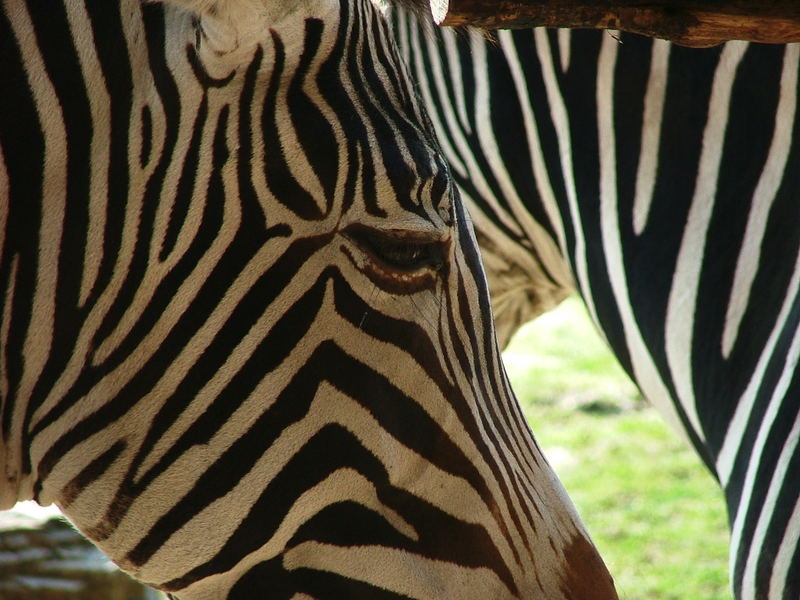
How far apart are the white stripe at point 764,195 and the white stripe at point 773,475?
21cm

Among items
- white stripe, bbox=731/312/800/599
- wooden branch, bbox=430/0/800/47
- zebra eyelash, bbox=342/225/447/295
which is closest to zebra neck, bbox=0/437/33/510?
zebra eyelash, bbox=342/225/447/295

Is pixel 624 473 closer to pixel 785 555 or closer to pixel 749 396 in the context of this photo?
pixel 749 396

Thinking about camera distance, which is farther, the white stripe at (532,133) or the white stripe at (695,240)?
the white stripe at (532,133)

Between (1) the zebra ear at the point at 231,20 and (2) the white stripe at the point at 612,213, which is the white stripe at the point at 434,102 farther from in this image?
(1) the zebra ear at the point at 231,20

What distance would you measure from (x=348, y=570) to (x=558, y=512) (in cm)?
39

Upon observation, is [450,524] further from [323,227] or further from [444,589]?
[323,227]

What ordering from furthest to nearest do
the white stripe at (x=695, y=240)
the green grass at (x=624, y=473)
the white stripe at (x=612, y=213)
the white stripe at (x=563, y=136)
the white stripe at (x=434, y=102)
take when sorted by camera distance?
the green grass at (x=624, y=473) → the white stripe at (x=434, y=102) → the white stripe at (x=563, y=136) → the white stripe at (x=612, y=213) → the white stripe at (x=695, y=240)

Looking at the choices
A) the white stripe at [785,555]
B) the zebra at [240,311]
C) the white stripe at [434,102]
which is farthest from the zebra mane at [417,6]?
the white stripe at [785,555]

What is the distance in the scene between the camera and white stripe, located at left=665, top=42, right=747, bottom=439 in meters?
2.35

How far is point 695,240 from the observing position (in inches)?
94.1

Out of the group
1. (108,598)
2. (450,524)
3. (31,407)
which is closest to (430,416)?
(450,524)

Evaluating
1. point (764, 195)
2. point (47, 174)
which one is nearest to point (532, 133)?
point (764, 195)

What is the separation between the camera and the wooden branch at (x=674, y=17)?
172 cm

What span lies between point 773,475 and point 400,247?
100 centimetres
